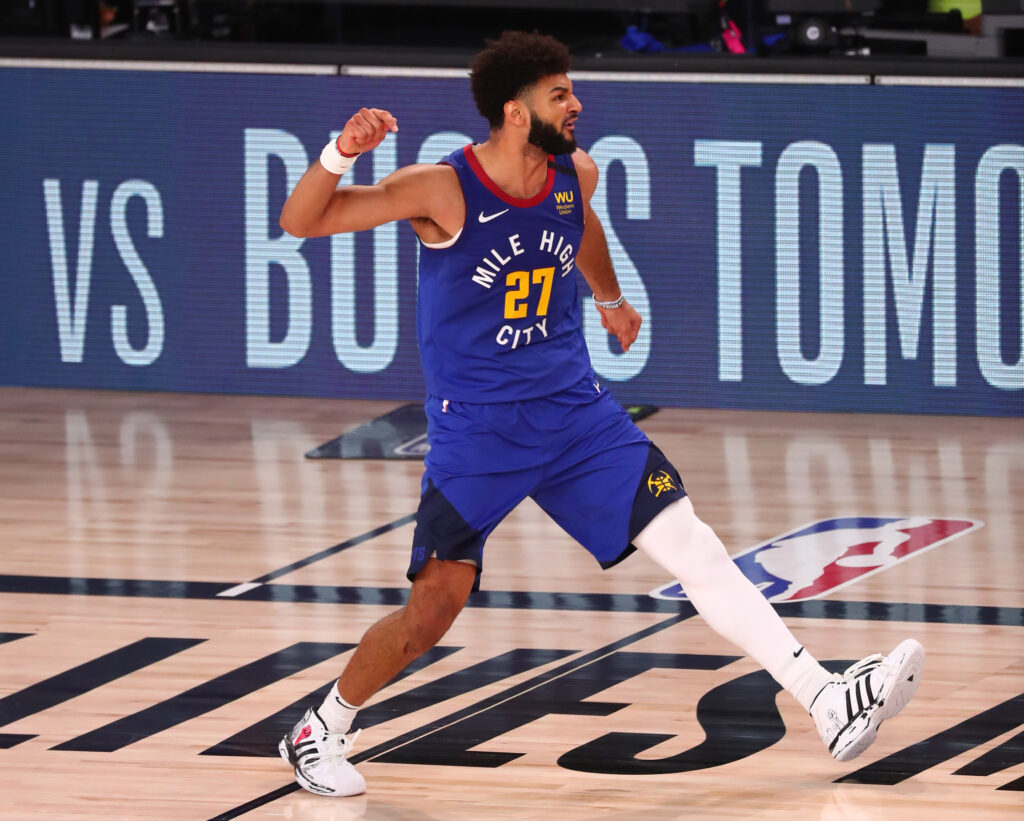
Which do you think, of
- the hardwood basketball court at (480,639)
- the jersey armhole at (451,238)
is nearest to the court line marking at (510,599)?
the hardwood basketball court at (480,639)

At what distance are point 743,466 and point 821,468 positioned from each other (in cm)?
32

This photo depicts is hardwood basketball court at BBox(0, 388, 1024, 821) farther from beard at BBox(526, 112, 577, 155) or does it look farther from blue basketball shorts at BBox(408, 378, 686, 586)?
beard at BBox(526, 112, 577, 155)

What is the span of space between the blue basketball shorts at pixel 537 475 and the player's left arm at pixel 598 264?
0.44 metres

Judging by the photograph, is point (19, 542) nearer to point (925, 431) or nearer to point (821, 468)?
point (821, 468)

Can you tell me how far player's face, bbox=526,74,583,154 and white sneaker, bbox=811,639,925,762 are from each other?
138 cm

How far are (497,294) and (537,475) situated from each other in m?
0.43

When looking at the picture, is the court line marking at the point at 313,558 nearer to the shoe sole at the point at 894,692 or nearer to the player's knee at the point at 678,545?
the player's knee at the point at 678,545

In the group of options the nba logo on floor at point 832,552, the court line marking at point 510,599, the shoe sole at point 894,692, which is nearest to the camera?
the shoe sole at point 894,692

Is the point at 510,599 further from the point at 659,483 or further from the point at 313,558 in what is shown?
the point at 659,483

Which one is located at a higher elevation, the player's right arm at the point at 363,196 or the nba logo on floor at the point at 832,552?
the player's right arm at the point at 363,196

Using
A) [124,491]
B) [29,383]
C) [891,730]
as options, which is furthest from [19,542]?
[891,730]

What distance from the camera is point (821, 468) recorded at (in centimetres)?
761

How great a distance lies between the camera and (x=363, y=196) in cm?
412

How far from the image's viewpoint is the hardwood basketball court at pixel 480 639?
168 inches
